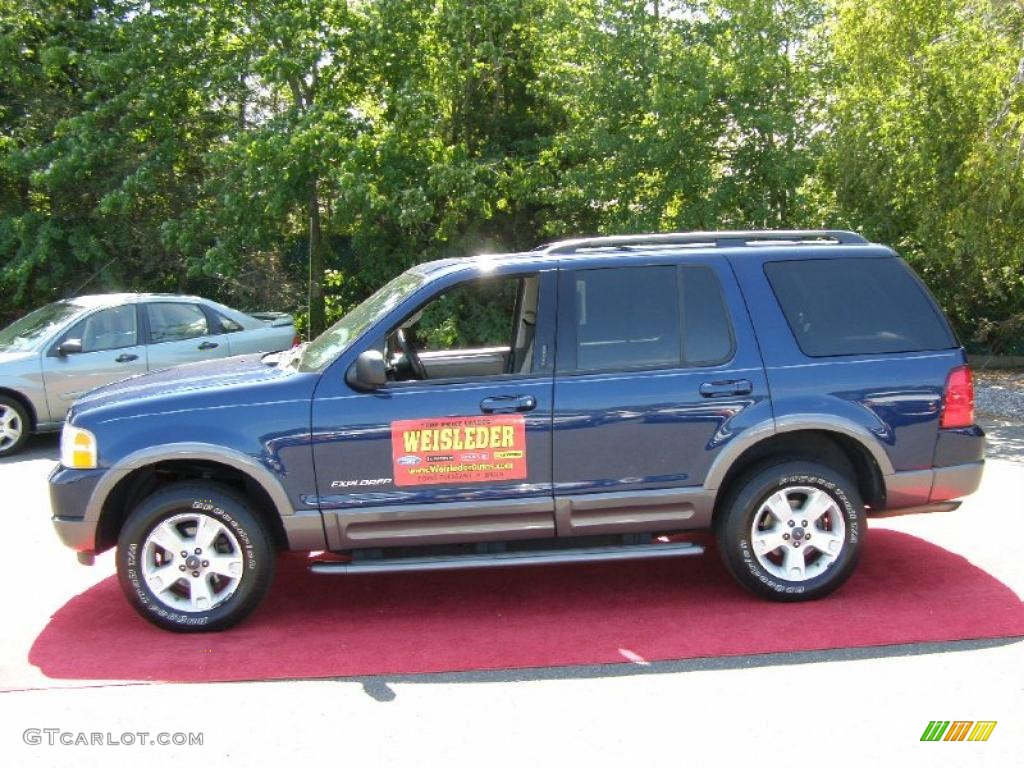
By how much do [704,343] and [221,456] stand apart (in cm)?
255

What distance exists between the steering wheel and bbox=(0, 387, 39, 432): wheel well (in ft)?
19.2

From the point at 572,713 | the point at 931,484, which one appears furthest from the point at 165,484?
the point at 931,484

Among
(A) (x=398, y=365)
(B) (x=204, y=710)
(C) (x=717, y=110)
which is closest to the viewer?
(B) (x=204, y=710)

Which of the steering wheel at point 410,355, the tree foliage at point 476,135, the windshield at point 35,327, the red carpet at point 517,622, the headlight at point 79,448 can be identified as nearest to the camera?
the red carpet at point 517,622

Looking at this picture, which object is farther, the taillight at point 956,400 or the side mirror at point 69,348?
the side mirror at point 69,348

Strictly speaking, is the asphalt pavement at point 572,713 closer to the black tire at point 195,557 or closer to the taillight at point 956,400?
the black tire at point 195,557

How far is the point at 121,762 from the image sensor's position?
3.96 m

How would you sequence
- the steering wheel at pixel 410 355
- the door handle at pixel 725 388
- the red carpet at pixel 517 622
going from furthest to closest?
1. the steering wheel at pixel 410 355
2. the door handle at pixel 725 388
3. the red carpet at pixel 517 622

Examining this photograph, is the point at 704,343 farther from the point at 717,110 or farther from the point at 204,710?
the point at 717,110

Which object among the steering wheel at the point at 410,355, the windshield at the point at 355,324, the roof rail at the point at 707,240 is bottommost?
the steering wheel at the point at 410,355

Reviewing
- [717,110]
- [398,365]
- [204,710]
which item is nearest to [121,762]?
[204,710]

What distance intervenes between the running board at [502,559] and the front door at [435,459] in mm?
97

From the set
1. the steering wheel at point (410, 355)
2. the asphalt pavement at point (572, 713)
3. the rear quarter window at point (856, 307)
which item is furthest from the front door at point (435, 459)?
the rear quarter window at point (856, 307)

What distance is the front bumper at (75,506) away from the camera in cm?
513
